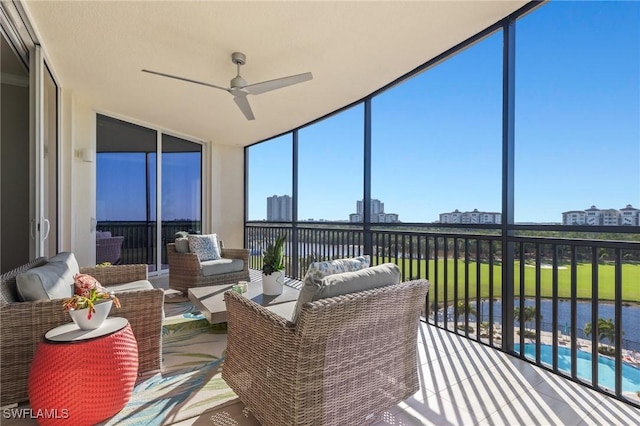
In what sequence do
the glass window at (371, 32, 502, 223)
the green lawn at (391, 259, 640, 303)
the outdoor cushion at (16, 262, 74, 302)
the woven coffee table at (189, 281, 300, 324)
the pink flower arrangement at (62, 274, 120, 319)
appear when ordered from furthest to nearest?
the glass window at (371, 32, 502, 223) → the woven coffee table at (189, 281, 300, 324) → the green lawn at (391, 259, 640, 303) → the outdoor cushion at (16, 262, 74, 302) → the pink flower arrangement at (62, 274, 120, 319)

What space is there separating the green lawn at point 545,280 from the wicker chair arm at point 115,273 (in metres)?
2.81

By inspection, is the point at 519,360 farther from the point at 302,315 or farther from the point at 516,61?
the point at 516,61

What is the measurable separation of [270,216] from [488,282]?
445cm

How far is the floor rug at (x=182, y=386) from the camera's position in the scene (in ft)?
5.47

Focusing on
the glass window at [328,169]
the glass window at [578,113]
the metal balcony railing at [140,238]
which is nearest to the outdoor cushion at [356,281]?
the glass window at [578,113]

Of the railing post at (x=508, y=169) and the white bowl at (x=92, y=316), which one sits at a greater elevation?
the railing post at (x=508, y=169)

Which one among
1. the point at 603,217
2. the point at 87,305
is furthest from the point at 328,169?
the point at 87,305

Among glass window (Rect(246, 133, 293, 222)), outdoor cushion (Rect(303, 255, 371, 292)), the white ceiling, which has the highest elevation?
the white ceiling

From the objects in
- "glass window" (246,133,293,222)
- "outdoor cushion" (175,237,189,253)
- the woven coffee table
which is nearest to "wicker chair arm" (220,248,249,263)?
"outdoor cushion" (175,237,189,253)

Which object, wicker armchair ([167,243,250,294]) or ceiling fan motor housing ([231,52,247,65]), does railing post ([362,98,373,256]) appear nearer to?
ceiling fan motor housing ([231,52,247,65])

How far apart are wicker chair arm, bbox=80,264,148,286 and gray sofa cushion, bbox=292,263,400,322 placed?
2321mm

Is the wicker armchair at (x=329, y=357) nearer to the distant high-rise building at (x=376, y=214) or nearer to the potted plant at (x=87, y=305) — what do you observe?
the potted plant at (x=87, y=305)

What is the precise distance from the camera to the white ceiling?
2.34 m

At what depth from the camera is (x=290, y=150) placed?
5590 millimetres
